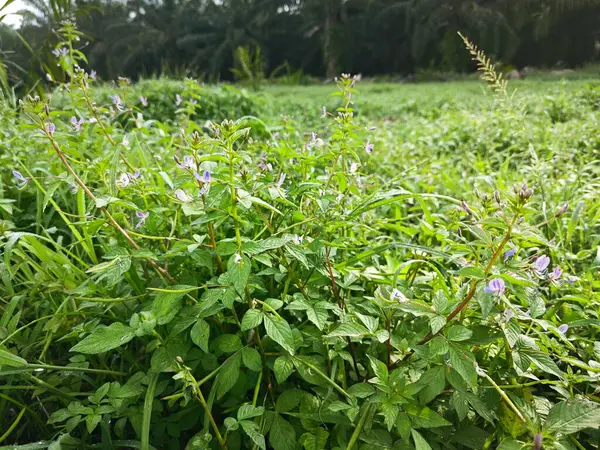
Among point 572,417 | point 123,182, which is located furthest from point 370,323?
point 123,182

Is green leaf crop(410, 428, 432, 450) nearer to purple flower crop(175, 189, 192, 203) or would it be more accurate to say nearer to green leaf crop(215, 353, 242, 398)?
green leaf crop(215, 353, 242, 398)

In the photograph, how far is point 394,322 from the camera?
1.11 m

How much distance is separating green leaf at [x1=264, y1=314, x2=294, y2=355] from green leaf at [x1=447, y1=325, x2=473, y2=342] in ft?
0.96

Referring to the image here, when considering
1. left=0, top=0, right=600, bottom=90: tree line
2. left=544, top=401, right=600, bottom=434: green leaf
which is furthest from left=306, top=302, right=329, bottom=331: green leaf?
left=0, top=0, right=600, bottom=90: tree line

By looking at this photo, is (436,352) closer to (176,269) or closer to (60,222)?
(176,269)

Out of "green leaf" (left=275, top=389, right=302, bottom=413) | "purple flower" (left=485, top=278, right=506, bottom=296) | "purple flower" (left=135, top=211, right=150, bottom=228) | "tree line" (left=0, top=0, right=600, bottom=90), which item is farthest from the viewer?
"tree line" (left=0, top=0, right=600, bottom=90)

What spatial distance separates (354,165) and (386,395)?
23.8 inches

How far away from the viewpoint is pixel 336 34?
1589cm

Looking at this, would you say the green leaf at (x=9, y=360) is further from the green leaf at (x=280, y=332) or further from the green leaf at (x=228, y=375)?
the green leaf at (x=280, y=332)

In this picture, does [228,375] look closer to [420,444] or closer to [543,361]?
[420,444]

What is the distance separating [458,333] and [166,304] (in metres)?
0.56

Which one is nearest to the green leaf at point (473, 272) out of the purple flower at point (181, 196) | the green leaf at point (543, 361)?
the green leaf at point (543, 361)

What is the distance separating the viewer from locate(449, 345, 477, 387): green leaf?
79 centimetres

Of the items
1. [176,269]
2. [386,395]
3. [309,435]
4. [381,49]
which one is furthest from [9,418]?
[381,49]
